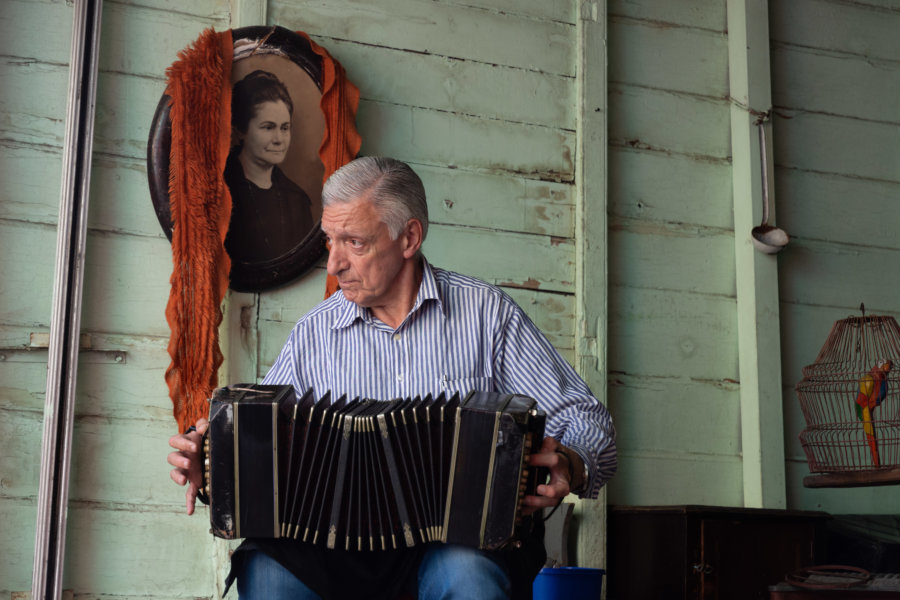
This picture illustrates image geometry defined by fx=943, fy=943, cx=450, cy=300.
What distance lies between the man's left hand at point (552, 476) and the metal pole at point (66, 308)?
152cm

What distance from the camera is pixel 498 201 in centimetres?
314

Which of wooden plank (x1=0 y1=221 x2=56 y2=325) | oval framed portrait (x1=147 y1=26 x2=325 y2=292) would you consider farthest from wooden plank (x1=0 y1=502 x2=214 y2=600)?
oval framed portrait (x1=147 y1=26 x2=325 y2=292)

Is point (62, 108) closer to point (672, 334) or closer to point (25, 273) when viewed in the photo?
point (25, 273)

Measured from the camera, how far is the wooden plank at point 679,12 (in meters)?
3.43

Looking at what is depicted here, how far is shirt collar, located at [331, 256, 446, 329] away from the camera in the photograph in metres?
2.12

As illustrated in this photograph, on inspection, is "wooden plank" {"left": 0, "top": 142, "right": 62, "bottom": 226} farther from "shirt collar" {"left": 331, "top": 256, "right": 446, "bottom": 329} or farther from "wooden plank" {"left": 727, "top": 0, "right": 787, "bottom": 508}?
"wooden plank" {"left": 727, "top": 0, "right": 787, "bottom": 508}

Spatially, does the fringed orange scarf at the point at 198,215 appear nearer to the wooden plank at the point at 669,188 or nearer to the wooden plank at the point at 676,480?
the wooden plank at the point at 669,188

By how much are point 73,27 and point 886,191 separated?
9.63ft

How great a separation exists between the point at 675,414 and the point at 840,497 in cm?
69

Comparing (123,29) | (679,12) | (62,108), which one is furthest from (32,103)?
(679,12)

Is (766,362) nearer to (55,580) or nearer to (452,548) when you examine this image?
(452,548)

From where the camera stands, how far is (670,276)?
3332 millimetres

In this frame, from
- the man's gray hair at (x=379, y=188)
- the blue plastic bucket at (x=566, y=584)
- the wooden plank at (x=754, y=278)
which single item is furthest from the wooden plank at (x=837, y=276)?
the man's gray hair at (x=379, y=188)

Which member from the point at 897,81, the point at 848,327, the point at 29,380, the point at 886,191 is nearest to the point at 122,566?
the point at 29,380
